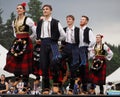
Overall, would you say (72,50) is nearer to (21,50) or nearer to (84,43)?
(84,43)

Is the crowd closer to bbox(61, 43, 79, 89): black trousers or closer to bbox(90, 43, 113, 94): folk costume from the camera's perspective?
bbox(61, 43, 79, 89): black trousers

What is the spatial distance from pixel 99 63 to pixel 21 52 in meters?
3.50

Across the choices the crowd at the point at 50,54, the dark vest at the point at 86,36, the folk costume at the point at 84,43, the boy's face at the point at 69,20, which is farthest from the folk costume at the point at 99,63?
the boy's face at the point at 69,20

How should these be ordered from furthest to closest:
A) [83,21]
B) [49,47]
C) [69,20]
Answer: [83,21], [69,20], [49,47]

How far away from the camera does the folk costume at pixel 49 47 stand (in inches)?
314

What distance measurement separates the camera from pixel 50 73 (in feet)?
26.6

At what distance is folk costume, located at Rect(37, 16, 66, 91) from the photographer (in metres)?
7.97

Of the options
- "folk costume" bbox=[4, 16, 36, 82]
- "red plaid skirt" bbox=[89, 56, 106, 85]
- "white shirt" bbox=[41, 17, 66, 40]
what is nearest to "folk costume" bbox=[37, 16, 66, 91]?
"white shirt" bbox=[41, 17, 66, 40]

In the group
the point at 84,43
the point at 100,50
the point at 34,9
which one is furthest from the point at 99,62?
the point at 34,9

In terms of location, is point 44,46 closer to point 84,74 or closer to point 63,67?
point 63,67

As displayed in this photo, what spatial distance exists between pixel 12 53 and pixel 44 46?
0.82 metres

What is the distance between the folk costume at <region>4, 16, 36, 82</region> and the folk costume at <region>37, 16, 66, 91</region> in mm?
399

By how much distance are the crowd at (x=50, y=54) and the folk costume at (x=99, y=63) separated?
1.09m

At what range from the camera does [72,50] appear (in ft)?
31.1
